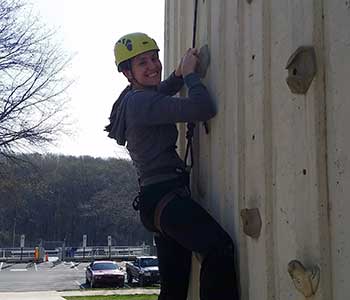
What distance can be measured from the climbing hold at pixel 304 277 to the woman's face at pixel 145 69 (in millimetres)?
1429

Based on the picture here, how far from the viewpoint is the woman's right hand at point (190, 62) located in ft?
8.75

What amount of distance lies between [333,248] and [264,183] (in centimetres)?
45

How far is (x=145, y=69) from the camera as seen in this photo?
9.27 feet

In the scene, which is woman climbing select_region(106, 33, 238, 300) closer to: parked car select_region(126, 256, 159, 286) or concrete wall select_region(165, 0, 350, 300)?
concrete wall select_region(165, 0, 350, 300)

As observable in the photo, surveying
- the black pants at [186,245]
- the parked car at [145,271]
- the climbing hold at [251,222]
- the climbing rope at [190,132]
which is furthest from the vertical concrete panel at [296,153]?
the parked car at [145,271]

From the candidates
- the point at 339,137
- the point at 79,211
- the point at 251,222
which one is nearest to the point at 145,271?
the point at 251,222

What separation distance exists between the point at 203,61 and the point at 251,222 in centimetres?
94

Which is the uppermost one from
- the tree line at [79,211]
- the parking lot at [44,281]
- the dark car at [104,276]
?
the tree line at [79,211]

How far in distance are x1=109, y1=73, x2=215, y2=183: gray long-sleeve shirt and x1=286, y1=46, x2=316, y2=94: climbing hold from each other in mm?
789

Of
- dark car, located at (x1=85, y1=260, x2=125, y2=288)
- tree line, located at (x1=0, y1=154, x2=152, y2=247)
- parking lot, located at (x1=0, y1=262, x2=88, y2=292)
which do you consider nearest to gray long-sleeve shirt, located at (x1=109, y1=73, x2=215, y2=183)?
parking lot, located at (x1=0, y1=262, x2=88, y2=292)

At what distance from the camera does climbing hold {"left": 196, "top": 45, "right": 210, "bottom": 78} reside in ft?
8.59

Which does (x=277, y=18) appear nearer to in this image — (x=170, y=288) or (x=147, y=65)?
(x=147, y=65)

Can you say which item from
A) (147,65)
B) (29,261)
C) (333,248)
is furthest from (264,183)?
(29,261)

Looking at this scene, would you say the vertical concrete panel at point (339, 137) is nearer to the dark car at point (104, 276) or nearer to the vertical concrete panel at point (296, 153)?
the vertical concrete panel at point (296, 153)
